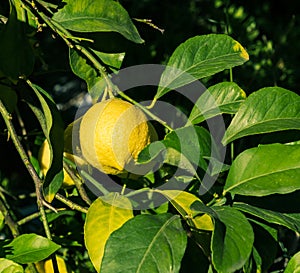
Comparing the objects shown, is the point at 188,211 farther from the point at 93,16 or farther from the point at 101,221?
the point at 93,16

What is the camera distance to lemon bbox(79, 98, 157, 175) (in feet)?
2.23

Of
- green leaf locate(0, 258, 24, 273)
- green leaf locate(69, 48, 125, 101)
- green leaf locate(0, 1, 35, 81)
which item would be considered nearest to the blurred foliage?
green leaf locate(69, 48, 125, 101)

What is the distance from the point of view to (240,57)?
70cm

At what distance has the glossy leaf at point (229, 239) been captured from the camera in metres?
0.52

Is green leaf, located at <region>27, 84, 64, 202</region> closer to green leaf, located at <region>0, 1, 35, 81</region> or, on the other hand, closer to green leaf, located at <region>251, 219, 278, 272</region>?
green leaf, located at <region>0, 1, 35, 81</region>

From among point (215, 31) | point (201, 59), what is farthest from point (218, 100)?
point (215, 31)

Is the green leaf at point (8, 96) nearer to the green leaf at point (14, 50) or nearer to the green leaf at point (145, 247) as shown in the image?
the green leaf at point (14, 50)

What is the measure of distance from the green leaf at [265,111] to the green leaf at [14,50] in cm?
23

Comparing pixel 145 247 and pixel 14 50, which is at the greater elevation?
pixel 14 50

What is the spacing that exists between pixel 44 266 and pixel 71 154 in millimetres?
138

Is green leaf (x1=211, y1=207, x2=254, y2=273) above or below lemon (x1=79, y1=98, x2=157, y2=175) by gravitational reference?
→ below

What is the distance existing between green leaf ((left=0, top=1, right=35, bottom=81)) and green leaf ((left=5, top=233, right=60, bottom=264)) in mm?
→ 171

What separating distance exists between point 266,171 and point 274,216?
0.05 metres

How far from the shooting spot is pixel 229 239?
1.79 feet
